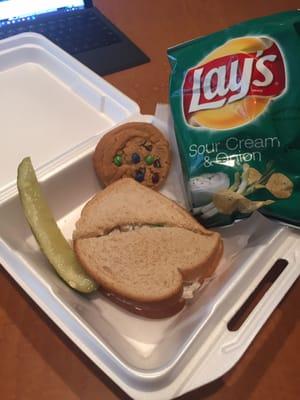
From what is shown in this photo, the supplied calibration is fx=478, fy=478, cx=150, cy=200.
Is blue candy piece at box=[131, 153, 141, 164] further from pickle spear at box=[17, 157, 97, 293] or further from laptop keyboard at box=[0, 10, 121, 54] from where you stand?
laptop keyboard at box=[0, 10, 121, 54]

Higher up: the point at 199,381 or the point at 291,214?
the point at 291,214

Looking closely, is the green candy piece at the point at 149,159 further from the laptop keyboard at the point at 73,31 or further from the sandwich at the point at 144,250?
the laptop keyboard at the point at 73,31

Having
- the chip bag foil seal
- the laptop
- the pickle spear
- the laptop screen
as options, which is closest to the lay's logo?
the chip bag foil seal

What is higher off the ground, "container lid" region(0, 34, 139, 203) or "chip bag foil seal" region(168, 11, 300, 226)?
"chip bag foil seal" region(168, 11, 300, 226)

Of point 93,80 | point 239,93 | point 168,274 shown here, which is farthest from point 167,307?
point 93,80

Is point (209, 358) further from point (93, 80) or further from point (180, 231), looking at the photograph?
point (93, 80)

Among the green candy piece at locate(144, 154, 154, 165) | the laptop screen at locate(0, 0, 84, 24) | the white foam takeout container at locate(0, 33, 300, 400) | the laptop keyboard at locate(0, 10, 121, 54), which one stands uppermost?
the laptop screen at locate(0, 0, 84, 24)

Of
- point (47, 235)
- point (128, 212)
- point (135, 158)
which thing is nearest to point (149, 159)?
point (135, 158)
